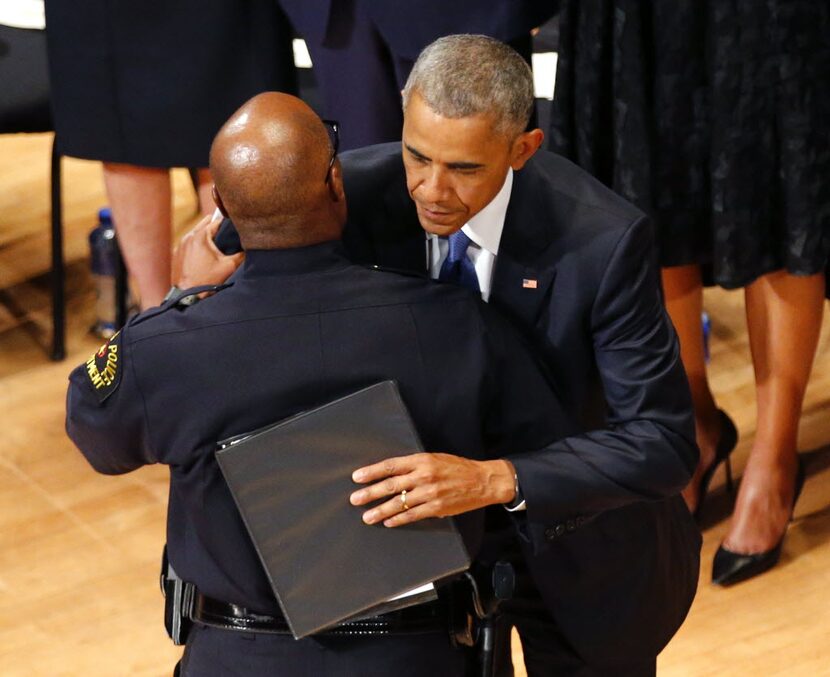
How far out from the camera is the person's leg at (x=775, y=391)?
2.82 m

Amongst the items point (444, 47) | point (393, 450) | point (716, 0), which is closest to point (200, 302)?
point (393, 450)

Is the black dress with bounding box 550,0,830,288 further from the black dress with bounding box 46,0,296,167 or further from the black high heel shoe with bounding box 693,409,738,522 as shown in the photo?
the black dress with bounding box 46,0,296,167

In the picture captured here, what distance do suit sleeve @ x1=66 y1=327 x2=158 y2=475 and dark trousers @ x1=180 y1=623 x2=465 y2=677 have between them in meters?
0.24

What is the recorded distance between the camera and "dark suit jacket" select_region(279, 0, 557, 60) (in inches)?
106

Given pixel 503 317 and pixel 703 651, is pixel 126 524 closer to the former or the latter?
pixel 703 651

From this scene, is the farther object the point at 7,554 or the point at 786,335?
the point at 7,554

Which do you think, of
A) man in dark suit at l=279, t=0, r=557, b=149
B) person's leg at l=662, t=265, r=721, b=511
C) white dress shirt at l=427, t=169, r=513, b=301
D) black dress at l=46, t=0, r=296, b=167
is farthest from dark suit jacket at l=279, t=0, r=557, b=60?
white dress shirt at l=427, t=169, r=513, b=301

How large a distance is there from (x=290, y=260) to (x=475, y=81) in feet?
1.07

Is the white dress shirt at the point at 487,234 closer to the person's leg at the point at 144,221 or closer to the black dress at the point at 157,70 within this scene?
the black dress at the point at 157,70

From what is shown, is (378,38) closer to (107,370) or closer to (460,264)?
(460,264)

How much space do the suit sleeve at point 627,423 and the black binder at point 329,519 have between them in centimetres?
15

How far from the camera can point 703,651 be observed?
106 inches

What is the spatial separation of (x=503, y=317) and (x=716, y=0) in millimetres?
928

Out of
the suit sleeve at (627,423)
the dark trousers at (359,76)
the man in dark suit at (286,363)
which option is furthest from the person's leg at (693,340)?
the man in dark suit at (286,363)
